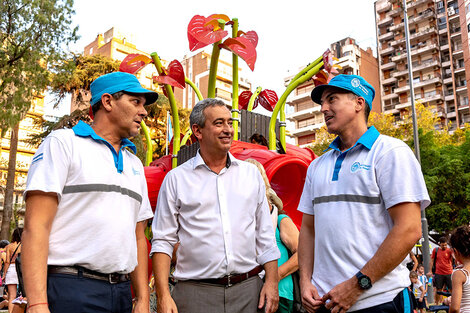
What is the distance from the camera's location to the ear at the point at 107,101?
2686mm

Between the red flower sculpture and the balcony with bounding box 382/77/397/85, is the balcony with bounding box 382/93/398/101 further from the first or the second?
the red flower sculpture

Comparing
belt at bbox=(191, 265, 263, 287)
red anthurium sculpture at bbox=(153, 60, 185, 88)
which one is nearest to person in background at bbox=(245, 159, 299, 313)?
belt at bbox=(191, 265, 263, 287)

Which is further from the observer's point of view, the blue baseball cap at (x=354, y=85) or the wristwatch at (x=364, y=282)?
the blue baseball cap at (x=354, y=85)

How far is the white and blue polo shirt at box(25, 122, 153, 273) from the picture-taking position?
2.28 m

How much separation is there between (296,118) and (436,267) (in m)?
53.7

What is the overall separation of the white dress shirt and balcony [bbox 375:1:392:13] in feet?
210

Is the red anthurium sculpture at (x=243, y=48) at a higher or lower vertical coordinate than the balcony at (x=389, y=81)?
lower

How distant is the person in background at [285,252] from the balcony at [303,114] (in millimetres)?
58373

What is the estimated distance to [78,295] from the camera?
87.7 inches

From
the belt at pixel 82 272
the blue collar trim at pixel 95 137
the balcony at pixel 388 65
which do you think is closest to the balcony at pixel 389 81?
the balcony at pixel 388 65

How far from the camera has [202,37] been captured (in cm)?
759

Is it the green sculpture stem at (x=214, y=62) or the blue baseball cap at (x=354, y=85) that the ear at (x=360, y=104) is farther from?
the green sculpture stem at (x=214, y=62)

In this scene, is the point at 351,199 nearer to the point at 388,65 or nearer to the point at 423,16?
the point at 423,16

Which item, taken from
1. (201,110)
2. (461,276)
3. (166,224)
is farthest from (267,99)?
(166,224)
